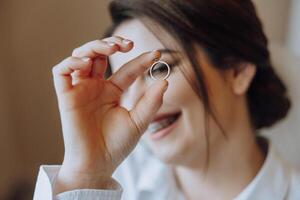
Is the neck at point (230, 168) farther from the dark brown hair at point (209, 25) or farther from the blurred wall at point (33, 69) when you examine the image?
the blurred wall at point (33, 69)

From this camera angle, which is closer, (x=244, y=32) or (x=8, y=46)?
(x=244, y=32)

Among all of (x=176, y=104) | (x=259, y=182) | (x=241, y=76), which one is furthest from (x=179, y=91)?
(x=259, y=182)

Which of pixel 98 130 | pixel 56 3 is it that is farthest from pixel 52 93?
pixel 98 130

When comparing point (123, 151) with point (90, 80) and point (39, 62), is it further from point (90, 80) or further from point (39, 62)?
point (39, 62)

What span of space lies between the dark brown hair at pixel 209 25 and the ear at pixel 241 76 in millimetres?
14

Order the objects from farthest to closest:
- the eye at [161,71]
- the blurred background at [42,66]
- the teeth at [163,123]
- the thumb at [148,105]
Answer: the blurred background at [42,66] → the teeth at [163,123] → the eye at [161,71] → the thumb at [148,105]

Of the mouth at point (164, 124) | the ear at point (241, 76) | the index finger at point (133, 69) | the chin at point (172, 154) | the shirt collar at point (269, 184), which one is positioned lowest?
the shirt collar at point (269, 184)

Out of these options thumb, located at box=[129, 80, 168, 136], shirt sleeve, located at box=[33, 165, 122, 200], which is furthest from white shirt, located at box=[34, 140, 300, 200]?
thumb, located at box=[129, 80, 168, 136]

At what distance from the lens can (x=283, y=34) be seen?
1082mm

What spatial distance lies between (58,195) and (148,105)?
0.17m

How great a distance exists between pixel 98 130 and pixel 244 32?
32 cm

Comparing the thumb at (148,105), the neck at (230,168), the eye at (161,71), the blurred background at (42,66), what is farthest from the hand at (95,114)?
the blurred background at (42,66)

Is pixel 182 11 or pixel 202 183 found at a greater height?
pixel 182 11

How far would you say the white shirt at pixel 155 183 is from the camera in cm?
62
